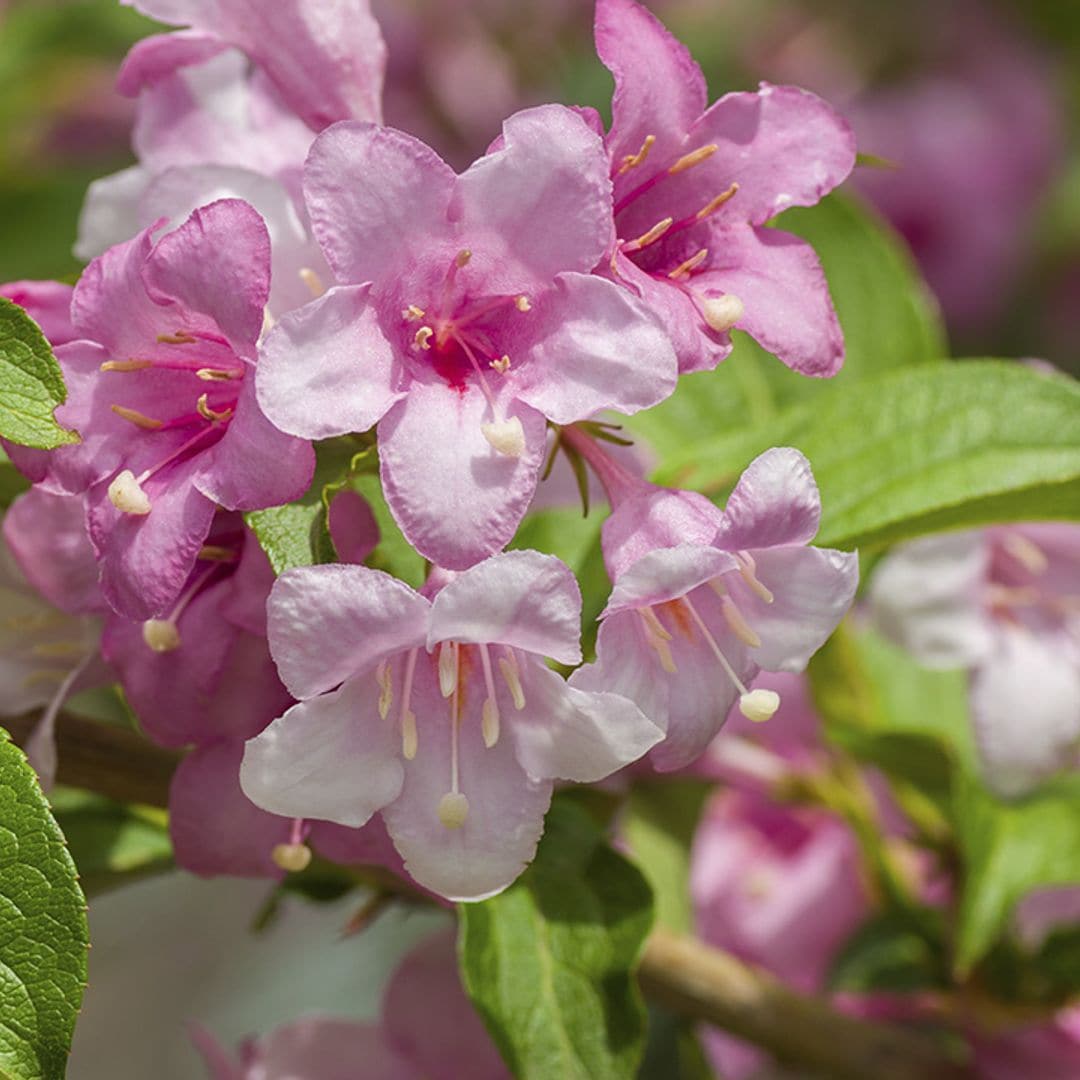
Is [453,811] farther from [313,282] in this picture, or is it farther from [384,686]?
[313,282]

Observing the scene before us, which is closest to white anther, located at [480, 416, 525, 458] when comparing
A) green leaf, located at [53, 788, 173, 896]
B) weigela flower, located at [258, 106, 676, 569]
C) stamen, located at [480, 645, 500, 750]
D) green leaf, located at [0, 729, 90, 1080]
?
weigela flower, located at [258, 106, 676, 569]

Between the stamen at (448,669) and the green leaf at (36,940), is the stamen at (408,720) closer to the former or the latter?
the stamen at (448,669)

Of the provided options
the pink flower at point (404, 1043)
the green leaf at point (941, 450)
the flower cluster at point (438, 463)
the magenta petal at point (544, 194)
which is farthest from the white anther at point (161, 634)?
the pink flower at point (404, 1043)

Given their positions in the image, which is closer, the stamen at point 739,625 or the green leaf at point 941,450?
the stamen at point 739,625

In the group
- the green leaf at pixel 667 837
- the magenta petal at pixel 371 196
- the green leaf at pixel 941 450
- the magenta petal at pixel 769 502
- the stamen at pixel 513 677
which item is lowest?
the green leaf at pixel 667 837

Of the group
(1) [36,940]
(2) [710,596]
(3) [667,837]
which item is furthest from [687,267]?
(3) [667,837]

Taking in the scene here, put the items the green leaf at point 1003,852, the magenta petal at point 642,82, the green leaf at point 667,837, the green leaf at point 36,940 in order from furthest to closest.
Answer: the green leaf at point 667,837 < the green leaf at point 1003,852 < the magenta petal at point 642,82 < the green leaf at point 36,940

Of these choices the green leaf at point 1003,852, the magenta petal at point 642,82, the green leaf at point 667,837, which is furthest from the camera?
the green leaf at point 667,837

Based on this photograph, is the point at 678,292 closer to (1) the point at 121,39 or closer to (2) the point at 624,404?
(2) the point at 624,404
